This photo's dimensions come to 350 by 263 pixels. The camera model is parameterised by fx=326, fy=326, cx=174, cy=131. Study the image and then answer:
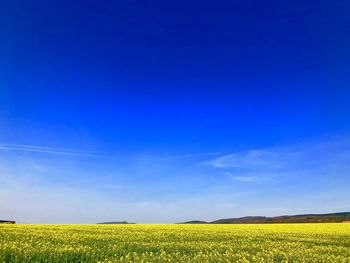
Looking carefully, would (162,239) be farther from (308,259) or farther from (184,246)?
(308,259)

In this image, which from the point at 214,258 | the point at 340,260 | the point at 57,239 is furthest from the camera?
the point at 57,239

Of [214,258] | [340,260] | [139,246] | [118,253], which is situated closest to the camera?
[214,258]

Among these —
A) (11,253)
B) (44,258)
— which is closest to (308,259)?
(44,258)

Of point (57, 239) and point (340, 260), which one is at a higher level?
point (57, 239)

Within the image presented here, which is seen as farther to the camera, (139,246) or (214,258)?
(139,246)

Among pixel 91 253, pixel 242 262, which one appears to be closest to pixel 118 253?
pixel 91 253

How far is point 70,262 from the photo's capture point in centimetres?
1456

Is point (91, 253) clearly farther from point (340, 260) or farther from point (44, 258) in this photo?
point (340, 260)

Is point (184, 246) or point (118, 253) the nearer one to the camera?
point (118, 253)

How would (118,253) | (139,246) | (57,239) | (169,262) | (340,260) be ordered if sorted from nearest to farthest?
(169,262), (340,260), (118,253), (139,246), (57,239)

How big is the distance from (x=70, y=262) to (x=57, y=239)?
7887mm

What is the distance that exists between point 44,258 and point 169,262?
19.3 ft

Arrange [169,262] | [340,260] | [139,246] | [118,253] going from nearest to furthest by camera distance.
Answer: [169,262] → [340,260] → [118,253] → [139,246]

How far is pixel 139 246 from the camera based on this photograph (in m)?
19.5
